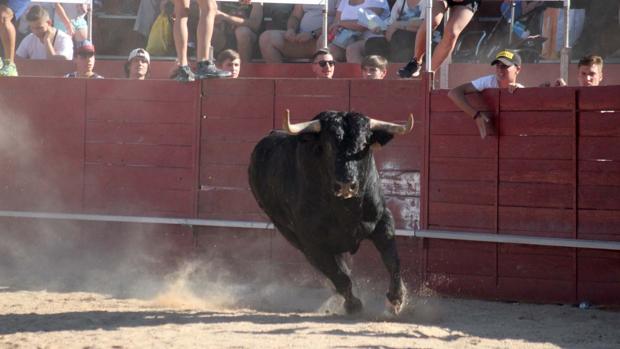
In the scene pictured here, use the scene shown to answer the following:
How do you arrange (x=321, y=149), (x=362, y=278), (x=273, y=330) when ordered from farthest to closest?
(x=362, y=278), (x=321, y=149), (x=273, y=330)

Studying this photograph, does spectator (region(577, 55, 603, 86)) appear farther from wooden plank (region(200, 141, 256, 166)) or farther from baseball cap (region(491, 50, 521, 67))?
wooden plank (region(200, 141, 256, 166))

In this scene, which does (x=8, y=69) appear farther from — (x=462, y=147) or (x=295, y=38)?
(x=462, y=147)

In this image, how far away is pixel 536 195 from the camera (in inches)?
277

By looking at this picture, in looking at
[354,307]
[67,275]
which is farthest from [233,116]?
[354,307]

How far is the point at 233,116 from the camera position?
325 inches

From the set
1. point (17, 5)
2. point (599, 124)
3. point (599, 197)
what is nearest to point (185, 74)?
point (17, 5)

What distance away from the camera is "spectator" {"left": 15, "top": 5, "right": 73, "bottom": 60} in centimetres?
966

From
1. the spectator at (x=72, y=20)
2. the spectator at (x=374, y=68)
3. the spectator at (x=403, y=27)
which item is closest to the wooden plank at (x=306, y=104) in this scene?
the spectator at (x=374, y=68)

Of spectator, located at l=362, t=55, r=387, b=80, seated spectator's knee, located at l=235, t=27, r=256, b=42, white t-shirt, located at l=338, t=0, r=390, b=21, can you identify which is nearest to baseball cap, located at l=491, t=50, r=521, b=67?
spectator, located at l=362, t=55, r=387, b=80

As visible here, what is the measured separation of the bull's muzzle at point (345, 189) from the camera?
5.83m

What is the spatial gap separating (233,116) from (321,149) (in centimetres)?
221

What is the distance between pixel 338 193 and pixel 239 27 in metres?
3.87

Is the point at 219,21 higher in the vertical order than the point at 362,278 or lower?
higher

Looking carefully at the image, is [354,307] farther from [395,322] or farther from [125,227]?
[125,227]
